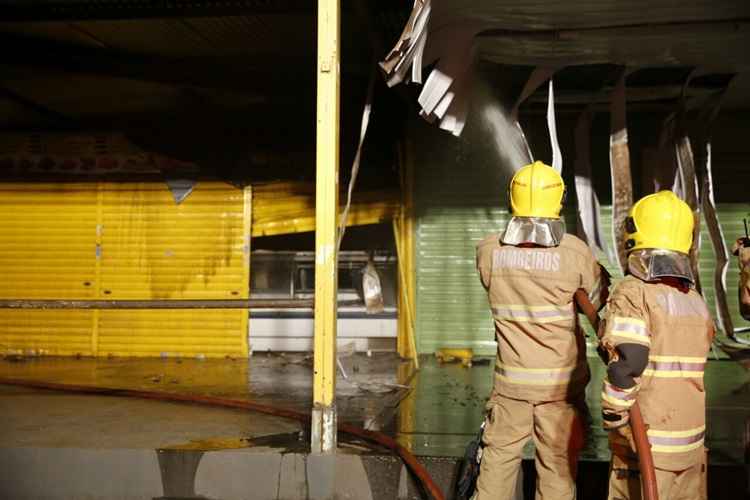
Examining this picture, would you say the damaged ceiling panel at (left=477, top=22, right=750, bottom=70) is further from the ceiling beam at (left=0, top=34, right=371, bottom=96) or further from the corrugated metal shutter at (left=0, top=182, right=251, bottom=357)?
the corrugated metal shutter at (left=0, top=182, right=251, bottom=357)

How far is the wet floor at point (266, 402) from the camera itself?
14.5 feet

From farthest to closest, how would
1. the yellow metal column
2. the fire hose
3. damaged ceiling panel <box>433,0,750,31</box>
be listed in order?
damaged ceiling panel <box>433,0,750,31</box>
the yellow metal column
the fire hose

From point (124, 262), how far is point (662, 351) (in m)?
7.66

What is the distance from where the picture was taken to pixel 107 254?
878cm

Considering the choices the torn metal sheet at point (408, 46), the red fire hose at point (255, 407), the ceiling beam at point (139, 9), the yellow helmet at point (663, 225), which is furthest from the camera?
the ceiling beam at point (139, 9)

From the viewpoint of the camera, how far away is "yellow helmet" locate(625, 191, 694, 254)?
9.46 feet

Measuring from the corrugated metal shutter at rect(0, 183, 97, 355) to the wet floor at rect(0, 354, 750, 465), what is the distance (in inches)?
19.7

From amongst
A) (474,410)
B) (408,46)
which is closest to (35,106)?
(408,46)

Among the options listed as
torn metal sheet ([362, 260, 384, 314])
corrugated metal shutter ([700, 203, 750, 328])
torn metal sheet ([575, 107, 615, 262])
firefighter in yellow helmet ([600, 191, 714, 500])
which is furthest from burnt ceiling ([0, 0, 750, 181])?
firefighter in yellow helmet ([600, 191, 714, 500])

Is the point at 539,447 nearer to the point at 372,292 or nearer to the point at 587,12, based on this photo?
the point at 587,12

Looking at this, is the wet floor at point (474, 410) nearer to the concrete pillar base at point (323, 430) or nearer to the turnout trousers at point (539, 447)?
the concrete pillar base at point (323, 430)

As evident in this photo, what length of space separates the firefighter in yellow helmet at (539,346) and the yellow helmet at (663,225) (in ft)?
1.36

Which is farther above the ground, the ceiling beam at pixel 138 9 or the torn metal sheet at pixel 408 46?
the ceiling beam at pixel 138 9

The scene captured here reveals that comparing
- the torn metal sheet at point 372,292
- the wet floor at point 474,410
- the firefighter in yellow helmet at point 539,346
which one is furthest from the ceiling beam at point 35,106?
the firefighter in yellow helmet at point 539,346
